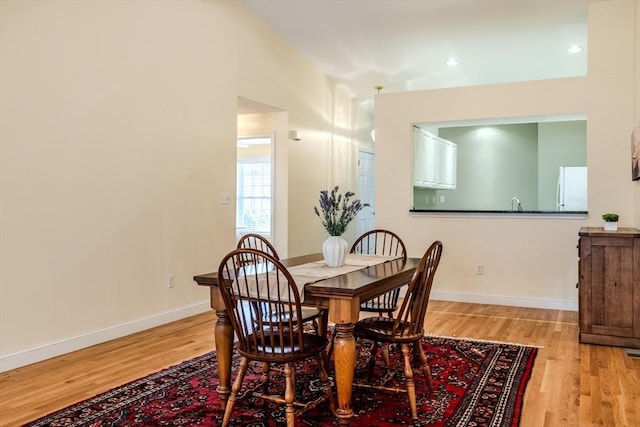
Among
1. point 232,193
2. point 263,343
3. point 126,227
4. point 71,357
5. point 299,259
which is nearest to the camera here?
point 263,343

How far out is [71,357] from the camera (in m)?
3.61

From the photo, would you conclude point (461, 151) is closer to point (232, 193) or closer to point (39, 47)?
point (232, 193)

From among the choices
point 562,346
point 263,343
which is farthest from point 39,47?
point 562,346

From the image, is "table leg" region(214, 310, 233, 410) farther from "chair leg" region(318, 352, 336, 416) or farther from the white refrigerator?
the white refrigerator

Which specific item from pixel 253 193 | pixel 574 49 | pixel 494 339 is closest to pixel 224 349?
pixel 494 339

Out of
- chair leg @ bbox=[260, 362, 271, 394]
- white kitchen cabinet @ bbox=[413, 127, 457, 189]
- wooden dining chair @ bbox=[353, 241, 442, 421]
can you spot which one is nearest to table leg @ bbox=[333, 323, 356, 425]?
wooden dining chair @ bbox=[353, 241, 442, 421]

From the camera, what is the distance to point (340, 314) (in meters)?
2.27

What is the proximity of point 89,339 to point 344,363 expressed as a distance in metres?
2.50

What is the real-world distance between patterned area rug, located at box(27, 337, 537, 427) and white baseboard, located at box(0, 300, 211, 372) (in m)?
0.98

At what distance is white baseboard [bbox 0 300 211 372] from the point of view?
338 cm

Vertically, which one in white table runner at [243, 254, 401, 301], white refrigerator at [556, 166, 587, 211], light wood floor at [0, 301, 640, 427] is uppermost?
white refrigerator at [556, 166, 587, 211]

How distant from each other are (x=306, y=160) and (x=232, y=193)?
1.73m

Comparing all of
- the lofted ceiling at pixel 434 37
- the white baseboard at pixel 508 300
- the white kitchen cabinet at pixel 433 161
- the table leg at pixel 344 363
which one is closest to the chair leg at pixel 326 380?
the table leg at pixel 344 363

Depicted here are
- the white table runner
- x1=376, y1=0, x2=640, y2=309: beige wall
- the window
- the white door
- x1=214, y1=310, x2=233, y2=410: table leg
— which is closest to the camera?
the white table runner
